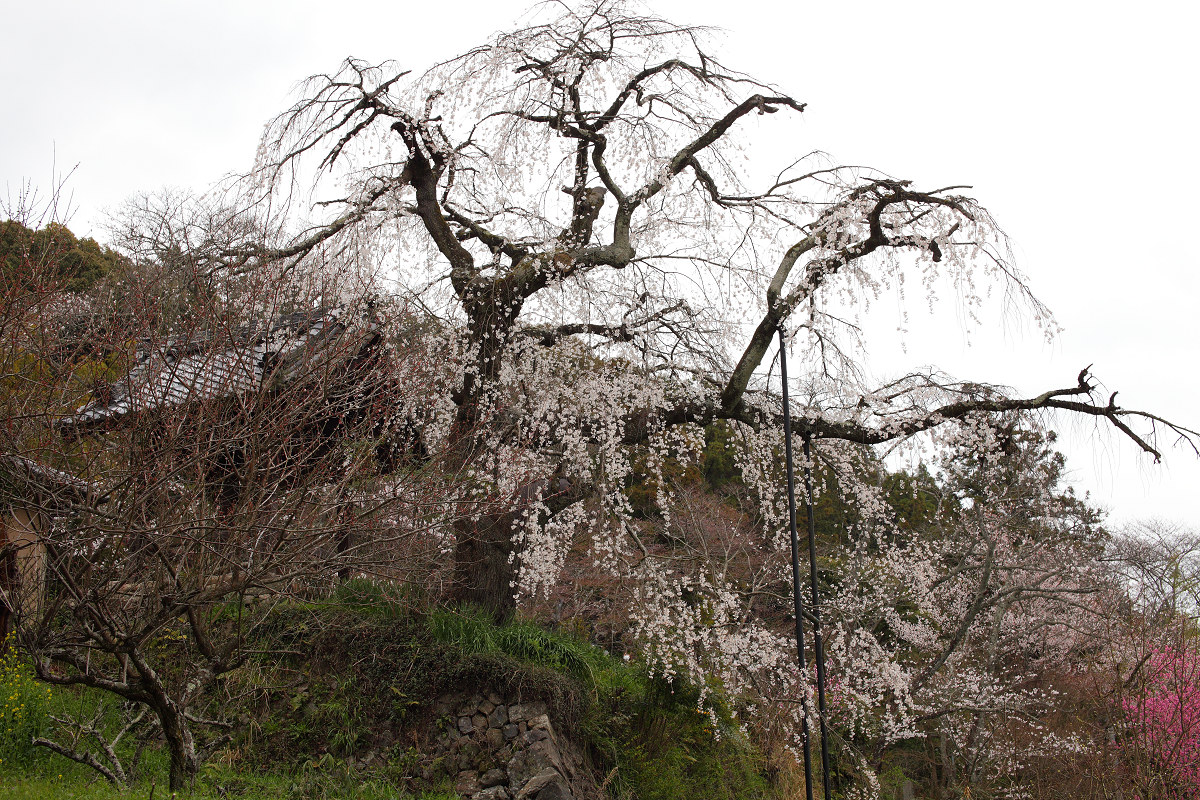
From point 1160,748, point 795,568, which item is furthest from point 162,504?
point 1160,748

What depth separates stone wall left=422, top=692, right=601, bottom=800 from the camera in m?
6.04

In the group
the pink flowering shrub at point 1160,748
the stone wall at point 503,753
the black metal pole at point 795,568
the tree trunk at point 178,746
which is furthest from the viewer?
the pink flowering shrub at point 1160,748

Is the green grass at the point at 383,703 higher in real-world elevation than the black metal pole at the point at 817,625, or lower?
lower

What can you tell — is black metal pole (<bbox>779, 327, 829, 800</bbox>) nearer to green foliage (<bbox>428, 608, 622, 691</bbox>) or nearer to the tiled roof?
green foliage (<bbox>428, 608, 622, 691</bbox>)

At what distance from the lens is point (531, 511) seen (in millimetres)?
7059

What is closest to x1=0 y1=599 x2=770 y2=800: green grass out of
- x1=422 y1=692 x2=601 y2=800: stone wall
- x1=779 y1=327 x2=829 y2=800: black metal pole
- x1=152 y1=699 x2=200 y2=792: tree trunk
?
x1=422 y1=692 x2=601 y2=800: stone wall

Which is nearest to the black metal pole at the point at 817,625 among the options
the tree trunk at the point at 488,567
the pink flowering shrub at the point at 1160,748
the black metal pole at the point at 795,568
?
the black metal pole at the point at 795,568

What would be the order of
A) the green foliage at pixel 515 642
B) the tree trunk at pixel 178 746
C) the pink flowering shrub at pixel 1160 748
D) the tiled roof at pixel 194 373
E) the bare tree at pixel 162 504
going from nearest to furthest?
the bare tree at pixel 162 504, the tiled roof at pixel 194 373, the tree trunk at pixel 178 746, the green foliage at pixel 515 642, the pink flowering shrub at pixel 1160 748

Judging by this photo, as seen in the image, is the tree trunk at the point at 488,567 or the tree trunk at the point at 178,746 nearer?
the tree trunk at the point at 178,746

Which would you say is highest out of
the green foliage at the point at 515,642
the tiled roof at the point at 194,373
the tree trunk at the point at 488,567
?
the tiled roof at the point at 194,373

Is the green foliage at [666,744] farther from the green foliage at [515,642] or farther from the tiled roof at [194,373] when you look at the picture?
the tiled roof at [194,373]

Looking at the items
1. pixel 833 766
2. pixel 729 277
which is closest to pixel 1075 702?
pixel 833 766

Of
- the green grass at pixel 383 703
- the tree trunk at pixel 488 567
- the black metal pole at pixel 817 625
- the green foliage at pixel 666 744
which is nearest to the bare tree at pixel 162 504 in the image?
the green grass at pixel 383 703

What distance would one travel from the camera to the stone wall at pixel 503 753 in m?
6.04
